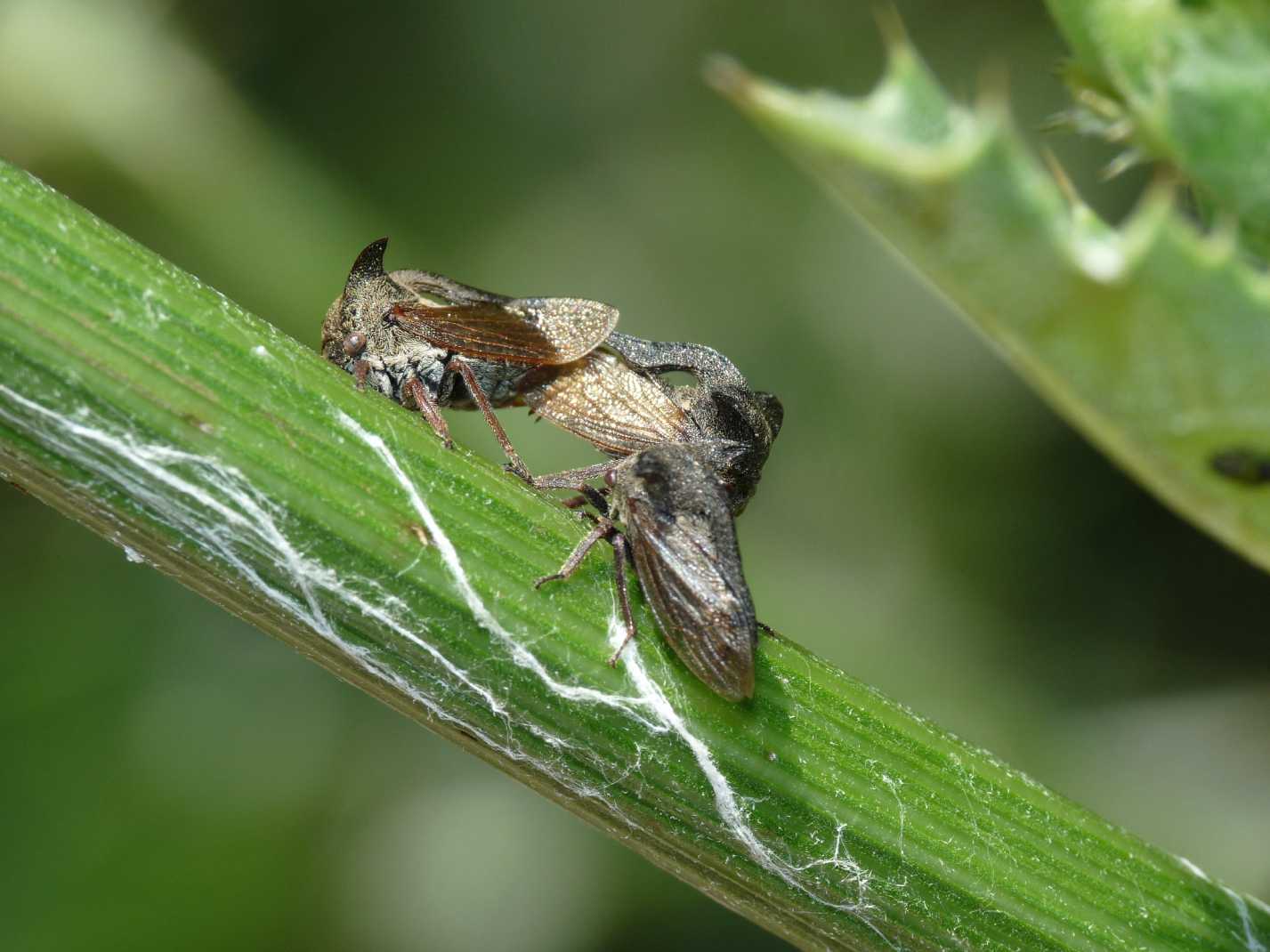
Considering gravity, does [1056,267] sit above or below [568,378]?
below

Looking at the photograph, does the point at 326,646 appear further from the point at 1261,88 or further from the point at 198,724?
the point at 198,724

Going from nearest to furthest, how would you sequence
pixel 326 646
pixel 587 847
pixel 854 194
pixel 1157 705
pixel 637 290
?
1. pixel 854 194
2. pixel 326 646
3. pixel 587 847
4. pixel 1157 705
5. pixel 637 290

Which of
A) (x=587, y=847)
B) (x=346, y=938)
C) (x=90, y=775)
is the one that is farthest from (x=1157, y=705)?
(x=90, y=775)

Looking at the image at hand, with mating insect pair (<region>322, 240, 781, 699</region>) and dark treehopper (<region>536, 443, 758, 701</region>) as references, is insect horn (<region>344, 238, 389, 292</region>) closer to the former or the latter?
mating insect pair (<region>322, 240, 781, 699</region>)

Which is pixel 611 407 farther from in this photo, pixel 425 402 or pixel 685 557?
pixel 685 557

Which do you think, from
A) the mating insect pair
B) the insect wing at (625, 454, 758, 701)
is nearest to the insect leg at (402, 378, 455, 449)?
the mating insect pair

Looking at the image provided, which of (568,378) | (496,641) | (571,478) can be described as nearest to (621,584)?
(496,641)

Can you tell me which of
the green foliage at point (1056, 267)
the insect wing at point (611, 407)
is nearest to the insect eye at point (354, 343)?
the insect wing at point (611, 407)
